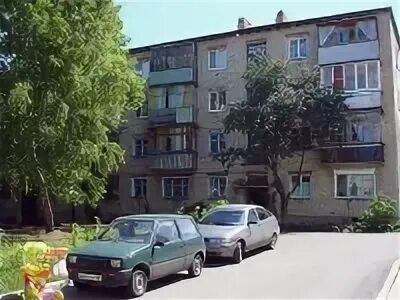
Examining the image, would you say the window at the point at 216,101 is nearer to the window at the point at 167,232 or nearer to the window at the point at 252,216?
the window at the point at 252,216

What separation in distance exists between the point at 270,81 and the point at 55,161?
45.8 ft

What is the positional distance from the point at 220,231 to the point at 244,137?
19533 millimetres

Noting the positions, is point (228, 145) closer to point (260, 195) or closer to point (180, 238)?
point (260, 195)

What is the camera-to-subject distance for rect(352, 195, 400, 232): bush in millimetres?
26000

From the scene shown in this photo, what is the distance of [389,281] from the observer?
1039cm

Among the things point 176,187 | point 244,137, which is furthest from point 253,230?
point 176,187

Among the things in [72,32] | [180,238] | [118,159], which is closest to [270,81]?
[118,159]

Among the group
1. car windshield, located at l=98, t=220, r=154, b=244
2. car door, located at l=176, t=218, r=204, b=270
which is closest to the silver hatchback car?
car door, located at l=176, t=218, r=204, b=270

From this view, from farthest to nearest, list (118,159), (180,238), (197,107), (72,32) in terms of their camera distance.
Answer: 1. (197,107)
2. (118,159)
3. (72,32)
4. (180,238)

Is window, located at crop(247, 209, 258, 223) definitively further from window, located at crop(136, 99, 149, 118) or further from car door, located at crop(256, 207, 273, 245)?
window, located at crop(136, 99, 149, 118)

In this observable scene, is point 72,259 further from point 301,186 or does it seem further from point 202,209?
point 301,186

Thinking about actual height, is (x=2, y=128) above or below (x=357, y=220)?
above

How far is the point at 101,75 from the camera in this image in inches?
779

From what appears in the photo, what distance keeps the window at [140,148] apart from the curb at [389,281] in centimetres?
2503
